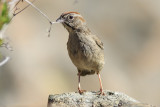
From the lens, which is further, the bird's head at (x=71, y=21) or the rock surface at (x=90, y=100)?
the bird's head at (x=71, y=21)

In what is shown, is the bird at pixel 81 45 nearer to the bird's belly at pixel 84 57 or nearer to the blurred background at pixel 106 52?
the bird's belly at pixel 84 57

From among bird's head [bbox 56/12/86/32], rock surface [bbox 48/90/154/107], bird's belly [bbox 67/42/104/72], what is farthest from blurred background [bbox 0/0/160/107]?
rock surface [bbox 48/90/154/107]

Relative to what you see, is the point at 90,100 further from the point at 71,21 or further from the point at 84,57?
the point at 71,21

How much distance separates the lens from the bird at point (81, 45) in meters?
8.79

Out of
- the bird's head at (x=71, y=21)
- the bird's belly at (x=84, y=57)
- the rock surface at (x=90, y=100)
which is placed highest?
the bird's head at (x=71, y=21)

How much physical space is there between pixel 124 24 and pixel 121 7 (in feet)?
2.37

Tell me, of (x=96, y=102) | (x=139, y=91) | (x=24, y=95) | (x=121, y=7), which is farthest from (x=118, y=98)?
(x=121, y=7)

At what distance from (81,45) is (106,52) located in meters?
8.04

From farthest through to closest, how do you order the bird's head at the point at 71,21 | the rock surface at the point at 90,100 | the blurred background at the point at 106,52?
the blurred background at the point at 106,52 → the bird's head at the point at 71,21 → the rock surface at the point at 90,100

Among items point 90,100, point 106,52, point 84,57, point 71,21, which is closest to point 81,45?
point 84,57

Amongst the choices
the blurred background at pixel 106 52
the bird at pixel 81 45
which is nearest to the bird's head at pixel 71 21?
the bird at pixel 81 45

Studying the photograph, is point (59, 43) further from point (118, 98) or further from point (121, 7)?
point (118, 98)

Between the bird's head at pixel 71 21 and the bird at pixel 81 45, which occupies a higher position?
the bird's head at pixel 71 21

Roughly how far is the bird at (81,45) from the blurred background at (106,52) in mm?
5562
